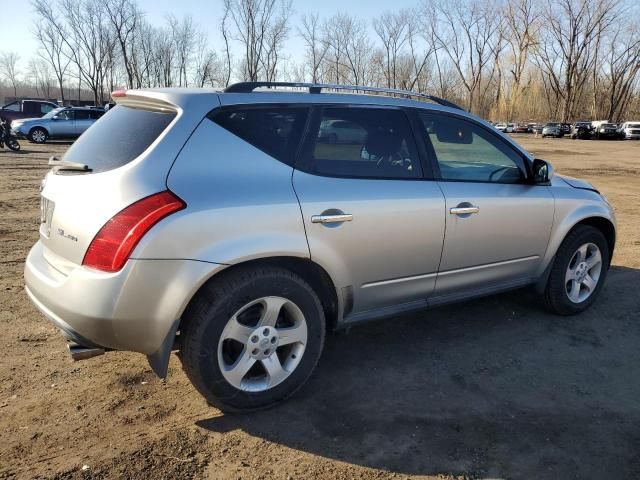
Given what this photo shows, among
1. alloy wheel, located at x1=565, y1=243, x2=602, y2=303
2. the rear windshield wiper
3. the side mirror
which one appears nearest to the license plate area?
the rear windshield wiper

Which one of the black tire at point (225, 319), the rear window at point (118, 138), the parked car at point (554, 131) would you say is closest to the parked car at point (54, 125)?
the rear window at point (118, 138)

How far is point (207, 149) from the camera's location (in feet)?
8.93

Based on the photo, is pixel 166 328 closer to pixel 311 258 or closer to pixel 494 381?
pixel 311 258

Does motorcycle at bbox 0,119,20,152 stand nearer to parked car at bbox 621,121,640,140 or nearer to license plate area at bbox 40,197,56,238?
license plate area at bbox 40,197,56,238

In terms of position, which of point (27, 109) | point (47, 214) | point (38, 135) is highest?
point (27, 109)

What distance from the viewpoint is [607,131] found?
50156mm

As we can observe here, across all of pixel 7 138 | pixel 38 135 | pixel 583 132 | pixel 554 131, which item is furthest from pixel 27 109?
pixel 554 131

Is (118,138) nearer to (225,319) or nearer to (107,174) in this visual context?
(107,174)

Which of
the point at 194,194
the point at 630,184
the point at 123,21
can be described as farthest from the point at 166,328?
the point at 123,21

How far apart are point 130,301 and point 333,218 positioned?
1160 millimetres

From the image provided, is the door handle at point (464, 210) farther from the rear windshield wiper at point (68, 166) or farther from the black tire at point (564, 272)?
the rear windshield wiper at point (68, 166)

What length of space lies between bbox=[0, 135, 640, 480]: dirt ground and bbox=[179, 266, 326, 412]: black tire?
140 mm

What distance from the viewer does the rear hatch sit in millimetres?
2545

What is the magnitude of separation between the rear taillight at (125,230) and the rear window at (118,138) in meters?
0.32
